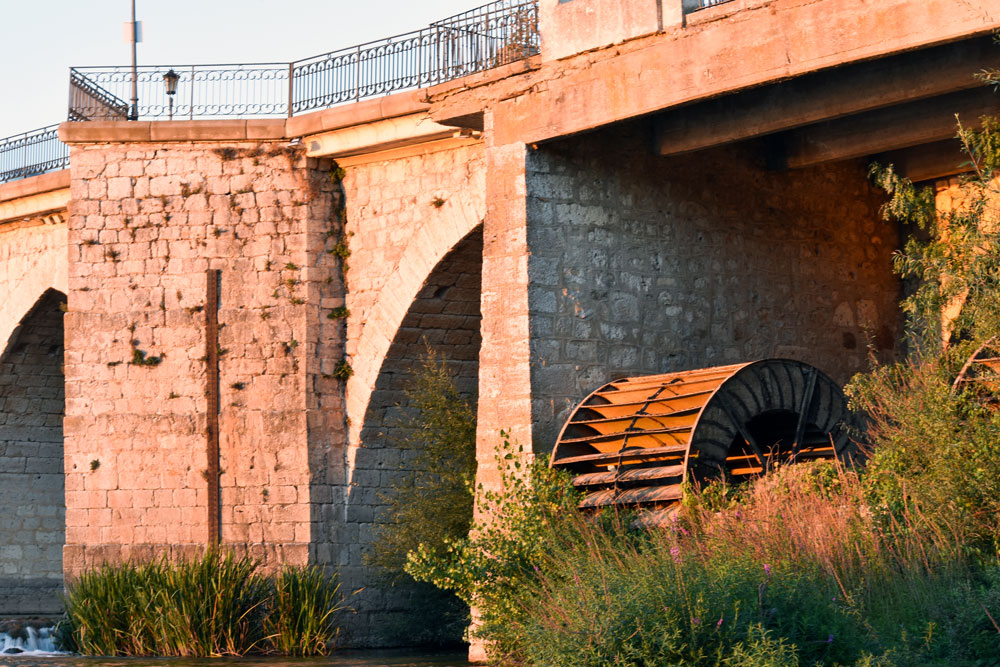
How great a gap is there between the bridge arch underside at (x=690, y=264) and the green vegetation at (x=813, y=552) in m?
1.19

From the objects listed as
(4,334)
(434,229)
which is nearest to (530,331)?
(434,229)

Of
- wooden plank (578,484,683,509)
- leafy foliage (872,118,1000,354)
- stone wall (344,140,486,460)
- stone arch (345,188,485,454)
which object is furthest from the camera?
stone wall (344,140,486,460)

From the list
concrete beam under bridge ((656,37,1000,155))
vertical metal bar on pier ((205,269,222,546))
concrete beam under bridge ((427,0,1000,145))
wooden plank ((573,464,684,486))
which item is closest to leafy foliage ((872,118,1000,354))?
concrete beam under bridge ((656,37,1000,155))

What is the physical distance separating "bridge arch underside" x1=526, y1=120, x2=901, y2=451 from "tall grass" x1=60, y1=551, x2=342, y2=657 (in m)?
3.38

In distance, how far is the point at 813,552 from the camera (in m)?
7.46

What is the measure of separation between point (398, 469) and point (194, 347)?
2.27 metres

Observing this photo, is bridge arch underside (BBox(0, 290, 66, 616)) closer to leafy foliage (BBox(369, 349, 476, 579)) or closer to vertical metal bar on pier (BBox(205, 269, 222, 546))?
vertical metal bar on pier (BBox(205, 269, 222, 546))

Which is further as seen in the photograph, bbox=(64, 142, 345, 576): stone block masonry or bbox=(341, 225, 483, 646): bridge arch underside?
bbox=(64, 142, 345, 576): stone block masonry

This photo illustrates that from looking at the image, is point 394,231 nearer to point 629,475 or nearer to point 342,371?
point 342,371

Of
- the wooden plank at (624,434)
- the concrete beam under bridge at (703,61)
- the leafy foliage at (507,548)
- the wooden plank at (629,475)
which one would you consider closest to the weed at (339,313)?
the concrete beam under bridge at (703,61)

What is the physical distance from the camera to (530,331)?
33.8 ft

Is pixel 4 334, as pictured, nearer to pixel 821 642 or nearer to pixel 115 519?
pixel 115 519

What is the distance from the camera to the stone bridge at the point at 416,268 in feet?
34.4

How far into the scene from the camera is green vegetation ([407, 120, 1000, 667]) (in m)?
6.64
